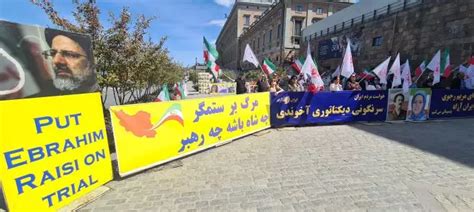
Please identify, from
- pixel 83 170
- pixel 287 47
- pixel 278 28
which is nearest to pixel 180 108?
pixel 83 170

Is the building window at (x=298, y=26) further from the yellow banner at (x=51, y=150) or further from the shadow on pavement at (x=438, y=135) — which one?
the yellow banner at (x=51, y=150)

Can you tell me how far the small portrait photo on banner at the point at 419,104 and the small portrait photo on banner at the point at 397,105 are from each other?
0.17 metres

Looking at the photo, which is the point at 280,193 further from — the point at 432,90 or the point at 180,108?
the point at 432,90

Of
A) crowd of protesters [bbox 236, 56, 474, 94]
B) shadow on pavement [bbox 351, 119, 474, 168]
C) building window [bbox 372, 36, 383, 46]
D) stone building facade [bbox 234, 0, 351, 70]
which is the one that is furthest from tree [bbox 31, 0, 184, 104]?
stone building facade [bbox 234, 0, 351, 70]

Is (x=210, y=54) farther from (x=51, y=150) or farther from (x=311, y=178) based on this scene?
(x=51, y=150)

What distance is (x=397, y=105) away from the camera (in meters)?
9.27

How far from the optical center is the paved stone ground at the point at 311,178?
3500 mm

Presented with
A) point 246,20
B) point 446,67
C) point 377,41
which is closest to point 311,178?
point 446,67

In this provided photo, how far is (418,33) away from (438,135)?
42.2 feet

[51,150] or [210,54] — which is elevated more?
[210,54]

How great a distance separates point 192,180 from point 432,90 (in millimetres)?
9546

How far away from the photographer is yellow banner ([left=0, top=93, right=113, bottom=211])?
2.95m

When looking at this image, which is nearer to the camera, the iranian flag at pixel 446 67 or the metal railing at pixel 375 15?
the iranian flag at pixel 446 67

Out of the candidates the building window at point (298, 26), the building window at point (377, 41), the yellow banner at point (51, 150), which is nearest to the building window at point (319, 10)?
the building window at point (298, 26)
